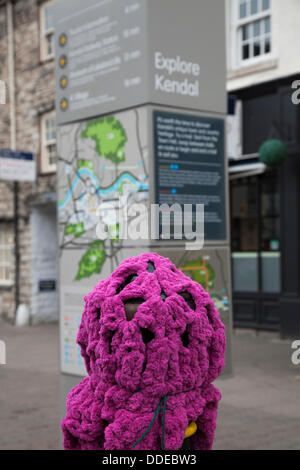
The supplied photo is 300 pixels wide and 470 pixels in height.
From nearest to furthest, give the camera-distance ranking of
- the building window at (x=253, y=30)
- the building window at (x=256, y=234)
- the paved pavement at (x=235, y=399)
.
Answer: the paved pavement at (x=235, y=399) < the building window at (x=256, y=234) < the building window at (x=253, y=30)

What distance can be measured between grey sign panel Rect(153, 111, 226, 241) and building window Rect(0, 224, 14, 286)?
11.9m

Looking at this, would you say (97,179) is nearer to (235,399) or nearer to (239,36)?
(235,399)

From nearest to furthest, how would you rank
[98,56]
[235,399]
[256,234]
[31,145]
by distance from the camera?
[98,56], [235,399], [256,234], [31,145]

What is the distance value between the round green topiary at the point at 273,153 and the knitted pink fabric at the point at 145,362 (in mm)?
8880

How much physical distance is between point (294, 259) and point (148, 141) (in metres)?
7.38

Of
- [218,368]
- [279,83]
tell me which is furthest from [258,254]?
[218,368]

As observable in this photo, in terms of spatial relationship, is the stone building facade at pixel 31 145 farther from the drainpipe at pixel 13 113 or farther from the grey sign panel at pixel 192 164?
the grey sign panel at pixel 192 164

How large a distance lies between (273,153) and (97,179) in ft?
22.2

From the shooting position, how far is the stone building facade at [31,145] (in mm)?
15336

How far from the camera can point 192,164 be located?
15.4 feet

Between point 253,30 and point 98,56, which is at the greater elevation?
point 253,30

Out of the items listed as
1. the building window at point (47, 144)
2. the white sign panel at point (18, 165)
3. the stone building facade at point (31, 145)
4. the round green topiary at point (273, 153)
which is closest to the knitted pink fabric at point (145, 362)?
the round green topiary at point (273, 153)

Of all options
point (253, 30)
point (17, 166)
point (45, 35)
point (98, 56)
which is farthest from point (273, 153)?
point (45, 35)

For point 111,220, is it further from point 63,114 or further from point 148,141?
point 63,114
